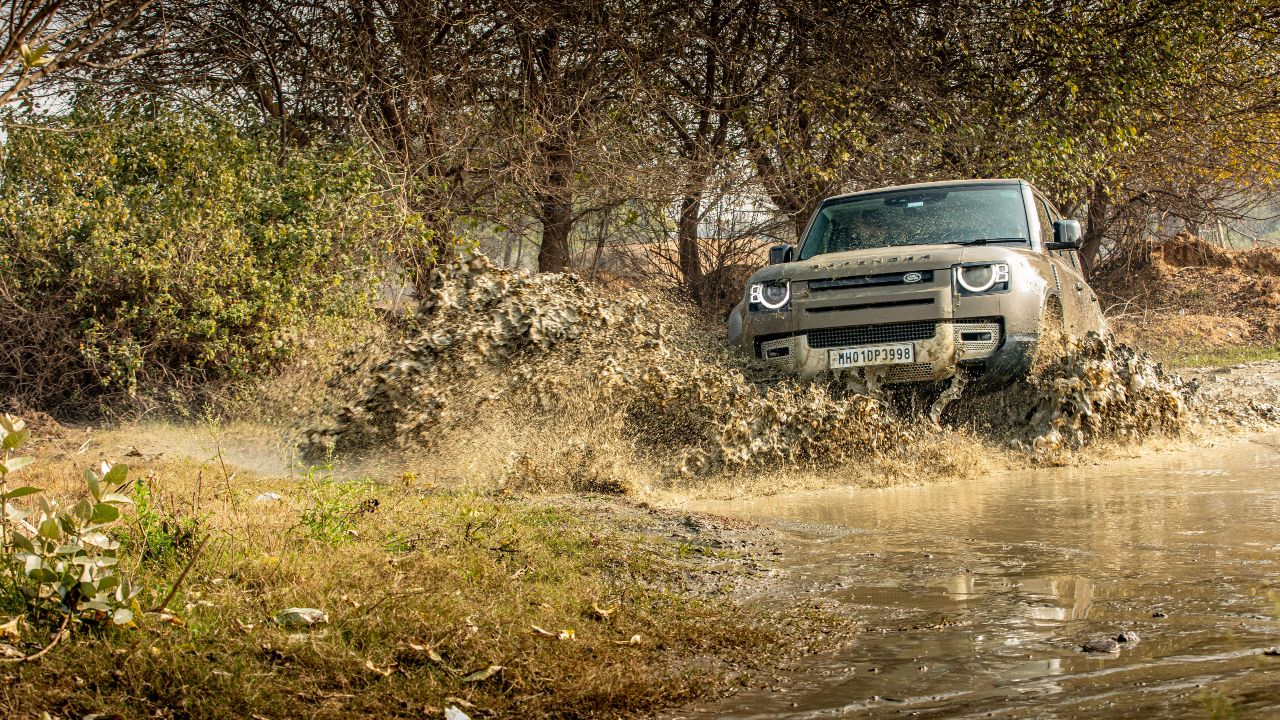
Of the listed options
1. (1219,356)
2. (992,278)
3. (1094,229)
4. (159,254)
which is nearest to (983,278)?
(992,278)

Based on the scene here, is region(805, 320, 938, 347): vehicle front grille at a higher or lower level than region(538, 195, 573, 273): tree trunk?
lower

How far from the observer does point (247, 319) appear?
10852 millimetres

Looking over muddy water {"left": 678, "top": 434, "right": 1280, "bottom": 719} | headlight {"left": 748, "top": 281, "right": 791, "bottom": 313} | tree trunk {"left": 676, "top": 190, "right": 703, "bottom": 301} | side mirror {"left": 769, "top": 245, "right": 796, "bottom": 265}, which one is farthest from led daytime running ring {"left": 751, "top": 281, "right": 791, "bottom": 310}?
tree trunk {"left": 676, "top": 190, "right": 703, "bottom": 301}

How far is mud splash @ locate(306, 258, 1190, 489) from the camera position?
26.3ft

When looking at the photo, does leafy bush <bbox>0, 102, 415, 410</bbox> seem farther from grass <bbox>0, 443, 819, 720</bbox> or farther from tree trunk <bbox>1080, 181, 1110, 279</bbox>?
tree trunk <bbox>1080, 181, 1110, 279</bbox>

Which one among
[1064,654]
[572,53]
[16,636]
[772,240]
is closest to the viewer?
[16,636]

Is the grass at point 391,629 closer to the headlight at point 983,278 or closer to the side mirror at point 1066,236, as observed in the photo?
the headlight at point 983,278

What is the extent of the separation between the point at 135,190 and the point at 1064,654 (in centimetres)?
1002

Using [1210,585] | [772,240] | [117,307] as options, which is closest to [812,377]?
[1210,585]

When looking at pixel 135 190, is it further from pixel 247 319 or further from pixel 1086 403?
pixel 1086 403

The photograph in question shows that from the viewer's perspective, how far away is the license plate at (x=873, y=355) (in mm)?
8172

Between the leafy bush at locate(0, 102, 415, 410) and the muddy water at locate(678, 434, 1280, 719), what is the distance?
5.90 m

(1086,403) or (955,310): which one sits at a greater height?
(955,310)

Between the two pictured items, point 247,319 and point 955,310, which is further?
point 247,319
